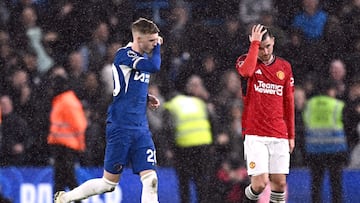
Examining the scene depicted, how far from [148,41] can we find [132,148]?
0.92 m

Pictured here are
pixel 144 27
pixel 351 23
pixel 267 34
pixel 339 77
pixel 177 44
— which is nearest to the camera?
pixel 144 27

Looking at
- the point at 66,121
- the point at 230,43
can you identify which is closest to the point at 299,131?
the point at 230,43

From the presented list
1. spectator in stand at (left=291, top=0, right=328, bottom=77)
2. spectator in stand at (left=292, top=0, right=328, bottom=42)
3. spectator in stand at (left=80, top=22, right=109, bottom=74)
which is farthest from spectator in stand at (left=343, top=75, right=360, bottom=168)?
spectator in stand at (left=80, top=22, right=109, bottom=74)

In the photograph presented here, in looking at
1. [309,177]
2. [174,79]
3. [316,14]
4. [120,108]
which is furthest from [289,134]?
[316,14]

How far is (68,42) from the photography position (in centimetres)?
1652

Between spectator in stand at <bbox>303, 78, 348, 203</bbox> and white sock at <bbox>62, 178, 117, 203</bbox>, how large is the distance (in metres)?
3.61

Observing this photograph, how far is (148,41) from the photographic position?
36.4ft

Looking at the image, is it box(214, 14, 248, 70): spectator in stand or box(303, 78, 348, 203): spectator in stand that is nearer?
box(303, 78, 348, 203): spectator in stand

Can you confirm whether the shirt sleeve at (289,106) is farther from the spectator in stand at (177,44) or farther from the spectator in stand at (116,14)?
the spectator in stand at (116,14)

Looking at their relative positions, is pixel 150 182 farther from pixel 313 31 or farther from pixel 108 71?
pixel 313 31

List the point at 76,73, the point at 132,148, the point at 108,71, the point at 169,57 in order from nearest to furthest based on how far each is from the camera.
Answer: the point at 132,148 < the point at 76,73 < the point at 108,71 < the point at 169,57

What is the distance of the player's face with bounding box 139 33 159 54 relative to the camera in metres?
11.1

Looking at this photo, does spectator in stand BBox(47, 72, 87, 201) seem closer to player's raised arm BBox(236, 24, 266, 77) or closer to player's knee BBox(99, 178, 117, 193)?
player's knee BBox(99, 178, 117, 193)

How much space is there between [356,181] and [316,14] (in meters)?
2.85
